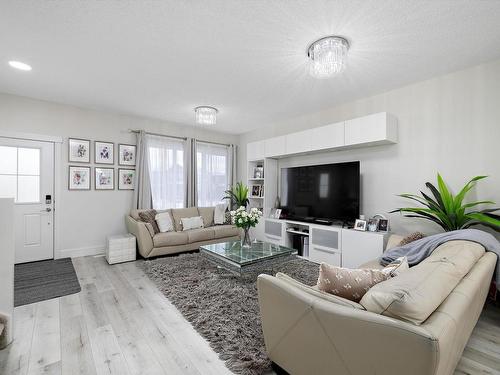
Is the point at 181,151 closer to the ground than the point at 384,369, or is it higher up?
higher up

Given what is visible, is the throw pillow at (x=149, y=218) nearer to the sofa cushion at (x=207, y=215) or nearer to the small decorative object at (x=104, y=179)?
the small decorative object at (x=104, y=179)

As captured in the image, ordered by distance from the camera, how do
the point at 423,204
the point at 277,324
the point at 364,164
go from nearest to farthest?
the point at 277,324 < the point at 423,204 < the point at 364,164

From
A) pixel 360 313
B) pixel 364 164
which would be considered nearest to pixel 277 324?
pixel 360 313

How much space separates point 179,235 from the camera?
414 centimetres

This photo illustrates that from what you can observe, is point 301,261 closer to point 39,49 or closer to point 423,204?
point 423,204

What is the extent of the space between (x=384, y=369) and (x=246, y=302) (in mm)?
1650

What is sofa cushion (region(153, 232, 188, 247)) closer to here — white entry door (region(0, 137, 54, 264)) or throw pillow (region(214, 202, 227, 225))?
throw pillow (region(214, 202, 227, 225))

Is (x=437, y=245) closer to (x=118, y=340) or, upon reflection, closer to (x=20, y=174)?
(x=118, y=340)

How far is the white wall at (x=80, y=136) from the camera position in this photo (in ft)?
12.2

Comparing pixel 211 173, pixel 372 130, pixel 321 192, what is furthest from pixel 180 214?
pixel 372 130

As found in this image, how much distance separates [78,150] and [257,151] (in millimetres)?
3200

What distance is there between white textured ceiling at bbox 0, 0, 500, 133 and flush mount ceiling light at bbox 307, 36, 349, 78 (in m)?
0.07

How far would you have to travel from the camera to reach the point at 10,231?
6.25 ft

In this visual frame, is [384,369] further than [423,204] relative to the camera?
No
